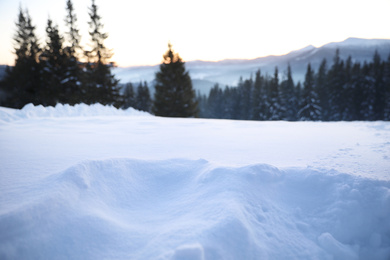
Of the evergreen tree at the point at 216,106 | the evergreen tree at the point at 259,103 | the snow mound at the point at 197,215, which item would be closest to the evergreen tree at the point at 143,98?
the evergreen tree at the point at 216,106

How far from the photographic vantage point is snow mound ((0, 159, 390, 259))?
1.64 meters

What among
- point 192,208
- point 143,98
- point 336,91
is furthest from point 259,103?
point 192,208

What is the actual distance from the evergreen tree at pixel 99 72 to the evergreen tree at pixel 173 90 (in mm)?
4856

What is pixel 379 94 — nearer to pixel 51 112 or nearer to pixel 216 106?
pixel 216 106

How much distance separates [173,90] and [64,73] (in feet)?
39.0

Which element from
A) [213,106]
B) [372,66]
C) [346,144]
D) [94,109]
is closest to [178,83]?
[94,109]

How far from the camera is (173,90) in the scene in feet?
72.5

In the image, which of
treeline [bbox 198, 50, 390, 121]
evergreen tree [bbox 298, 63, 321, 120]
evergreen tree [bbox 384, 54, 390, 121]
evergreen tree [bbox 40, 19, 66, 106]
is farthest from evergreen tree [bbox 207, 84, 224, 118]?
evergreen tree [bbox 40, 19, 66, 106]

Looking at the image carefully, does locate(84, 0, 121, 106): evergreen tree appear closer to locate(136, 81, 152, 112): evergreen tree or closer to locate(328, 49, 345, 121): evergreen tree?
locate(136, 81, 152, 112): evergreen tree

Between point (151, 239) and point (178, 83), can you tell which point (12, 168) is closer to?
point (151, 239)

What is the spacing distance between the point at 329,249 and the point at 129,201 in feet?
6.75

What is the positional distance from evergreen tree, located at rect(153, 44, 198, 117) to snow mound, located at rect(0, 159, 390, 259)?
1952 cm

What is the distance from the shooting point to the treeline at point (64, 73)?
21.4 meters

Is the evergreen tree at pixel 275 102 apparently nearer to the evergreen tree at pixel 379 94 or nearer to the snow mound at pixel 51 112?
the evergreen tree at pixel 379 94
